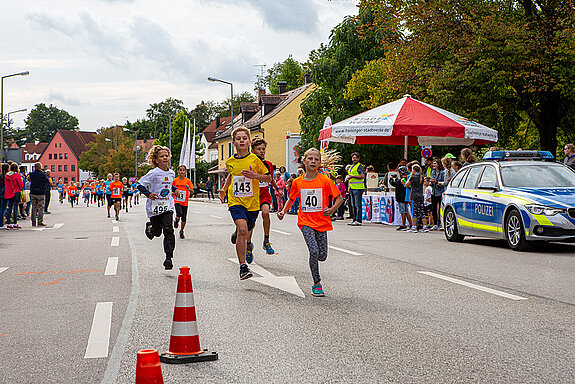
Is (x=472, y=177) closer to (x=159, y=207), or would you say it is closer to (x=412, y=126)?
(x=412, y=126)

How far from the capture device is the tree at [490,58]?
A: 2291cm

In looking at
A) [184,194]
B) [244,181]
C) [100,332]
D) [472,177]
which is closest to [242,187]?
[244,181]

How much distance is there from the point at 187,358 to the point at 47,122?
179 meters

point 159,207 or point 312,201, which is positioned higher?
point 312,201

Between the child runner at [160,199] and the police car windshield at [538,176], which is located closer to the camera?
the child runner at [160,199]

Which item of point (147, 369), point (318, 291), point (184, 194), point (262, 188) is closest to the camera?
point (147, 369)

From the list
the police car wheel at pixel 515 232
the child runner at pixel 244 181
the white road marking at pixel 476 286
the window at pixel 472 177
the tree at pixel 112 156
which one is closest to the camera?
the white road marking at pixel 476 286

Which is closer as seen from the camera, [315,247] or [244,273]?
[315,247]

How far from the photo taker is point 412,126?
1928cm

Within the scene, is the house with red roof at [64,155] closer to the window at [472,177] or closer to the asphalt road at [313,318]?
the window at [472,177]

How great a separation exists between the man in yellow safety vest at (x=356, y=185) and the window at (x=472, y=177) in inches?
244

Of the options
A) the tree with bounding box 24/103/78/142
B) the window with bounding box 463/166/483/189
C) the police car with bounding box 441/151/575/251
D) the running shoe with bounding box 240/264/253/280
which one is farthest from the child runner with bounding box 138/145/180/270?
the tree with bounding box 24/103/78/142

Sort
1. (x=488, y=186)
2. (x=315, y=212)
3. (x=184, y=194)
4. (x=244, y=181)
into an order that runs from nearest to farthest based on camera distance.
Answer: (x=315, y=212) < (x=244, y=181) < (x=488, y=186) < (x=184, y=194)

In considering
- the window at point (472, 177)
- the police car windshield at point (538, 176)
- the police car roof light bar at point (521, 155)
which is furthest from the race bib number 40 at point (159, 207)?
the police car roof light bar at point (521, 155)
